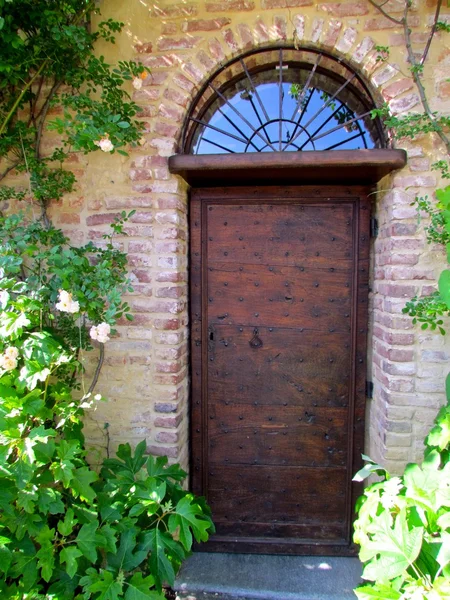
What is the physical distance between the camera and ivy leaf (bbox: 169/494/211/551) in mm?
1781

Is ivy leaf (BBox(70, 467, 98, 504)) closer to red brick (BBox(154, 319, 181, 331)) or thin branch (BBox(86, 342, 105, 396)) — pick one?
thin branch (BBox(86, 342, 105, 396))

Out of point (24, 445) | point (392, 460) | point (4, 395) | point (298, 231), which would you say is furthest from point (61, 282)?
point (392, 460)

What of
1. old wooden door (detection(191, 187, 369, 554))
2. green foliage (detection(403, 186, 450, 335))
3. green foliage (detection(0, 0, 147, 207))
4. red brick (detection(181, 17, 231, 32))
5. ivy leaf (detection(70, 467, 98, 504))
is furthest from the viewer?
old wooden door (detection(191, 187, 369, 554))

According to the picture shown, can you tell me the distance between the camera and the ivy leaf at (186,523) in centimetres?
178

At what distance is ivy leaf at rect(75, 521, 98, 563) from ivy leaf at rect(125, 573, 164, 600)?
21 cm

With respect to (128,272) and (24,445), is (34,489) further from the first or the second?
(128,272)

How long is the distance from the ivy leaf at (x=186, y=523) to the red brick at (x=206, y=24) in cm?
243

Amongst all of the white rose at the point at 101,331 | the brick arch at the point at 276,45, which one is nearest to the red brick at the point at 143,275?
the white rose at the point at 101,331

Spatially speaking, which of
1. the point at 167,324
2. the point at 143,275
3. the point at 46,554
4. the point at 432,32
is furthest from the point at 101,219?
the point at 432,32

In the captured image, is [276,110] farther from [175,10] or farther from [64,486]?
[64,486]

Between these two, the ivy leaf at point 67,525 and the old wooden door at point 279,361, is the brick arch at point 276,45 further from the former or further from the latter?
the ivy leaf at point 67,525

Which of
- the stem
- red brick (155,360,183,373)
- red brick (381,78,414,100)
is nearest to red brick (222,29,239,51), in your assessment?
red brick (381,78,414,100)

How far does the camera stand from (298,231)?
237 cm

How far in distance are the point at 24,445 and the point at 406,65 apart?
8.33ft
